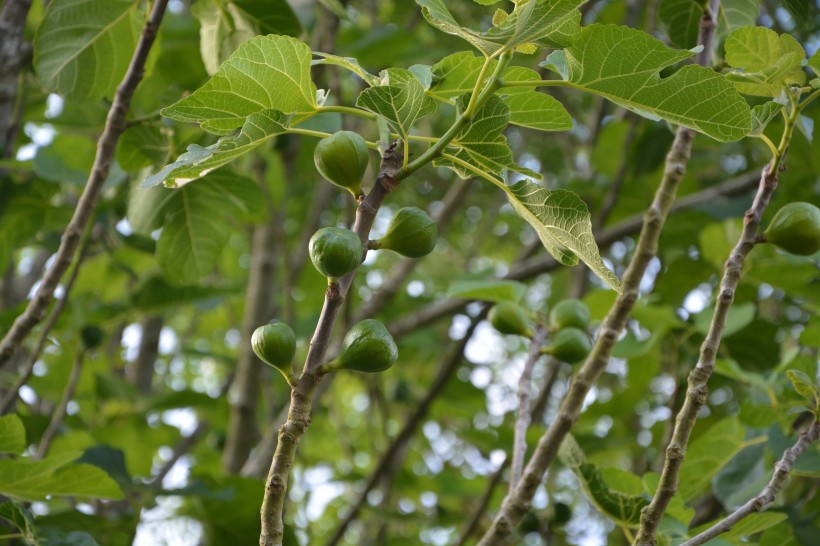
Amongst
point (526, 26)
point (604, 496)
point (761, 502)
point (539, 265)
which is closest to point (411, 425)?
point (539, 265)

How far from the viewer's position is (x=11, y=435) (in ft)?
4.24

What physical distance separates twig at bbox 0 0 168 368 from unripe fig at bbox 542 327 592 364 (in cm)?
81

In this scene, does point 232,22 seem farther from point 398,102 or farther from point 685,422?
point 685,422

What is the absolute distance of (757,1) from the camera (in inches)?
59.4

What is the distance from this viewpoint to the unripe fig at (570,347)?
151cm

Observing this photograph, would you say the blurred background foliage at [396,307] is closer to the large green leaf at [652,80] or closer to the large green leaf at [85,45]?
the large green leaf at [85,45]

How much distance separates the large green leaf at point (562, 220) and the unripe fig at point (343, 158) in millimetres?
181

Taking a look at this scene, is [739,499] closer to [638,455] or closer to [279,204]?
[638,455]

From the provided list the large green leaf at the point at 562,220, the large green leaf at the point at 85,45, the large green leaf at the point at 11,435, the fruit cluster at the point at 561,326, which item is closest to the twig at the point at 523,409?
the fruit cluster at the point at 561,326

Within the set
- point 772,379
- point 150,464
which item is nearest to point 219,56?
point 772,379

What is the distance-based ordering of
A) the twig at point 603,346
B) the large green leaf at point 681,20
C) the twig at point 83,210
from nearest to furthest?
1. the twig at point 603,346
2. the twig at point 83,210
3. the large green leaf at point 681,20

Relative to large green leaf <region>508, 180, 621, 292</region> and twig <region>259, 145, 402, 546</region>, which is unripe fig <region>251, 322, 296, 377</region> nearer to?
twig <region>259, 145, 402, 546</region>

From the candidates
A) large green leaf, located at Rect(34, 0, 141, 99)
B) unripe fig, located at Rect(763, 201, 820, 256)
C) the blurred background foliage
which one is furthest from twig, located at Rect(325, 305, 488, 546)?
unripe fig, located at Rect(763, 201, 820, 256)

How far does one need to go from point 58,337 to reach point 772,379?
5.66 ft
